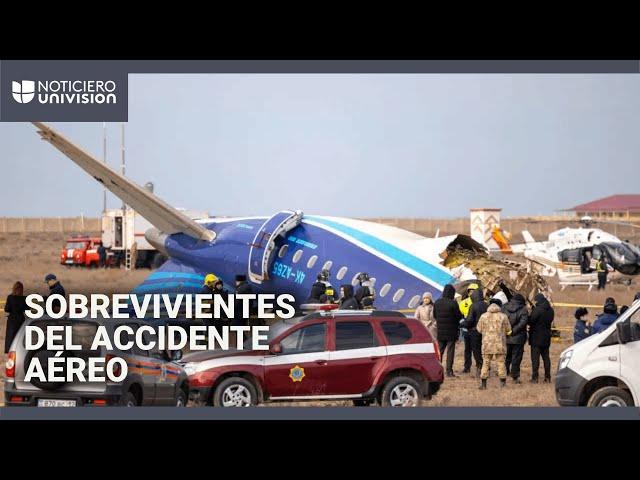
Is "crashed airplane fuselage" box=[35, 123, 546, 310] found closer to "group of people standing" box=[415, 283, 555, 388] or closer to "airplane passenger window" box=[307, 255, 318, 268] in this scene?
"airplane passenger window" box=[307, 255, 318, 268]

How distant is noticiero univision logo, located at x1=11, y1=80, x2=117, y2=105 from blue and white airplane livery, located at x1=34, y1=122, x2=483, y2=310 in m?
10.8

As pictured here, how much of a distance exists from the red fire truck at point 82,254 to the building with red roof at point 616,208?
61502 millimetres

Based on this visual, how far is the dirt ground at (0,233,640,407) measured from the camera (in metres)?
18.4

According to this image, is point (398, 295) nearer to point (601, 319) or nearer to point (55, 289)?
point (601, 319)

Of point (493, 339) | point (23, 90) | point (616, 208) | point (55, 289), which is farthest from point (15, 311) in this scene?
point (616, 208)

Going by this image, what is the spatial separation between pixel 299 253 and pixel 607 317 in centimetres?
980

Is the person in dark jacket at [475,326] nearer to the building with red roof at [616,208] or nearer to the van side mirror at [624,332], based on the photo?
the van side mirror at [624,332]

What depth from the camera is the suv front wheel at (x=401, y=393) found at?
16406 millimetres

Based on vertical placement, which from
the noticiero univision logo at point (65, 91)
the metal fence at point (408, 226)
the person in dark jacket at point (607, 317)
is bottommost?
the person in dark jacket at point (607, 317)

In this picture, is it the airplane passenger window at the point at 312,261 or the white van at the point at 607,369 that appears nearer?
the white van at the point at 607,369

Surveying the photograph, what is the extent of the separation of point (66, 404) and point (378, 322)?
192 inches

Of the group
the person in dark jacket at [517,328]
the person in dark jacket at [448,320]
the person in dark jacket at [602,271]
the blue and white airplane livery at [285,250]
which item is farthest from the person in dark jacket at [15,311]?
the person in dark jacket at [602,271]

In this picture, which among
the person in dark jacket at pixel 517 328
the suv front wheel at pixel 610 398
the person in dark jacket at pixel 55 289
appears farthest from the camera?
the person in dark jacket at pixel 517 328
